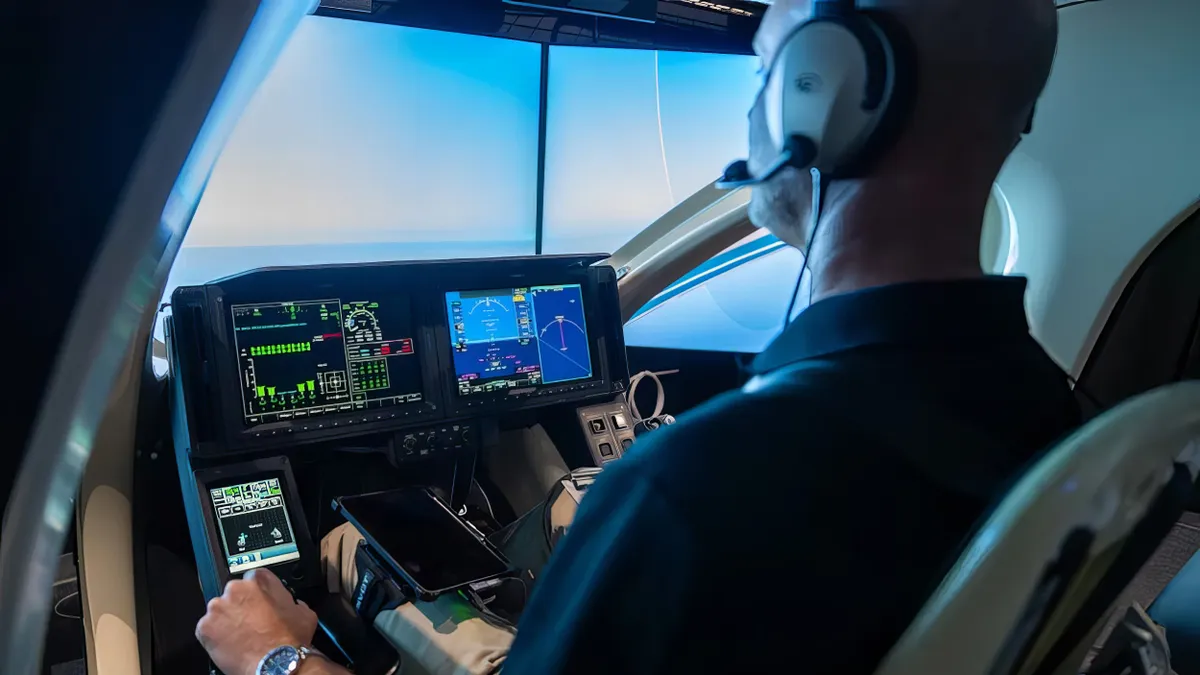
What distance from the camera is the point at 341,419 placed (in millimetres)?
1604

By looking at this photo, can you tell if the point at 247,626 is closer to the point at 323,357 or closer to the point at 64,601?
the point at 323,357

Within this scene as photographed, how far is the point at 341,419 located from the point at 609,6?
97 centimetres

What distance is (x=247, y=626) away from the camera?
118 cm

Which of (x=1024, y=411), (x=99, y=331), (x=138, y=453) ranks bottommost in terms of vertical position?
(x=138, y=453)

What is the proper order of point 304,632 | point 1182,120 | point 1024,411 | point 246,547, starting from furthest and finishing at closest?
point 1182,120 → point 246,547 → point 304,632 → point 1024,411

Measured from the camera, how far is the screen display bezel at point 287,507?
1.39m

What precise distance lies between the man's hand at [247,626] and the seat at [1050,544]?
947 millimetres

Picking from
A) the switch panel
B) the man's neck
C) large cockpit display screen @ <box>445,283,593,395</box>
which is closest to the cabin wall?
the switch panel

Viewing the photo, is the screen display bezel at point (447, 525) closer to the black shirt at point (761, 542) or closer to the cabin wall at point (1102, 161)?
the black shirt at point (761, 542)

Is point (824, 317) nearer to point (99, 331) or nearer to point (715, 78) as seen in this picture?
point (99, 331)

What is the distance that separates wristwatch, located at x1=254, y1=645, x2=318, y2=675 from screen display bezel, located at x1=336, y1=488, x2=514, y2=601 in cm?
18

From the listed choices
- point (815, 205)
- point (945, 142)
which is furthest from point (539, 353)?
point (945, 142)

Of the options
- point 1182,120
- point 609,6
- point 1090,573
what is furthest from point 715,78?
point 1090,573

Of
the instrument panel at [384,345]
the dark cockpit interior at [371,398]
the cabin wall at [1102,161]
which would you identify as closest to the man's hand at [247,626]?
the dark cockpit interior at [371,398]
